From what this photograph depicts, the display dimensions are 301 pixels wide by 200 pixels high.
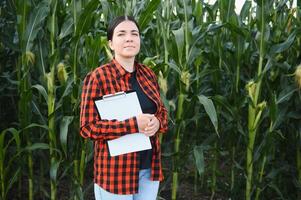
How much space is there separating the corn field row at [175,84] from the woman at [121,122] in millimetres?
731

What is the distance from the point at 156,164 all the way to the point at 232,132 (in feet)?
5.44

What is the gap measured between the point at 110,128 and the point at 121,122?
1.8 inches

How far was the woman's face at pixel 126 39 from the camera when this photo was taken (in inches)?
65.7

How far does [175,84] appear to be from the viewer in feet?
10.4

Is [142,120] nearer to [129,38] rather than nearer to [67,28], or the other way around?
[129,38]

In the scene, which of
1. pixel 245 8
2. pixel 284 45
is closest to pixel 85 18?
pixel 284 45

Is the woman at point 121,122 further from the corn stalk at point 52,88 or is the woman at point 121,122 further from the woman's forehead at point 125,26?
the corn stalk at point 52,88

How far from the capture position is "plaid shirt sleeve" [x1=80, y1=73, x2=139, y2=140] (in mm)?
1603

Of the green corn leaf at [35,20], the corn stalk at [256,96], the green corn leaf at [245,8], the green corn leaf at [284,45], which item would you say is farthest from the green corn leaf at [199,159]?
the green corn leaf at [35,20]

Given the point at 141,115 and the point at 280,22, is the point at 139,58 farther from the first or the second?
the point at 141,115

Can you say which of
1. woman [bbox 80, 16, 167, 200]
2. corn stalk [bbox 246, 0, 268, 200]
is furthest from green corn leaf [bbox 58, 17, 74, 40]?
corn stalk [bbox 246, 0, 268, 200]

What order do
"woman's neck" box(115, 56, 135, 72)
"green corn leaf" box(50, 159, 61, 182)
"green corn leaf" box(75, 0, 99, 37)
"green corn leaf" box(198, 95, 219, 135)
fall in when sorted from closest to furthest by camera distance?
"woman's neck" box(115, 56, 135, 72) < "green corn leaf" box(198, 95, 219, 135) < "green corn leaf" box(75, 0, 99, 37) < "green corn leaf" box(50, 159, 61, 182)

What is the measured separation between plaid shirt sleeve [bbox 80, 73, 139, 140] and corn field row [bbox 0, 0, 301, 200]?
2.96 feet

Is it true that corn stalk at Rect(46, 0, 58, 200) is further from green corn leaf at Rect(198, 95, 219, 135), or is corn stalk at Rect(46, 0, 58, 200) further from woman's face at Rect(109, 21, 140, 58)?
woman's face at Rect(109, 21, 140, 58)
